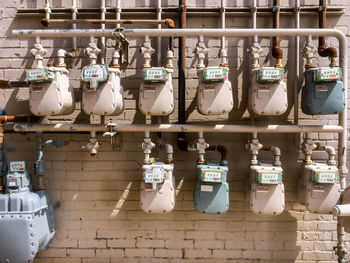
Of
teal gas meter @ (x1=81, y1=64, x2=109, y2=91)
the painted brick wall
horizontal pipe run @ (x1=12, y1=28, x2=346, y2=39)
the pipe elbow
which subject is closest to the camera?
teal gas meter @ (x1=81, y1=64, x2=109, y2=91)

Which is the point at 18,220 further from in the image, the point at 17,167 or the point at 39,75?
the point at 39,75

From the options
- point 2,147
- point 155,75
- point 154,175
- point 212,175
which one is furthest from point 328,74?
point 2,147

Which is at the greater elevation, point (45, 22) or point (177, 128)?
point (45, 22)

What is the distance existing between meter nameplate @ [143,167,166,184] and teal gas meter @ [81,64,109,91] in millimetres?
638

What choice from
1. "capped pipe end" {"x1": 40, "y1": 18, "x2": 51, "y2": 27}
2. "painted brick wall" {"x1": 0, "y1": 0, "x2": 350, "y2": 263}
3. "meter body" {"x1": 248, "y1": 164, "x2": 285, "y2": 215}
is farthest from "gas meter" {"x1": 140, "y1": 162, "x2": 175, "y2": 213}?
"capped pipe end" {"x1": 40, "y1": 18, "x2": 51, "y2": 27}

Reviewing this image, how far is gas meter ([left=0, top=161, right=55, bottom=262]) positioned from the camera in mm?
1723

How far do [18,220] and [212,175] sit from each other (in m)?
1.30

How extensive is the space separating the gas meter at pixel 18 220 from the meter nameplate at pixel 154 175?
794mm

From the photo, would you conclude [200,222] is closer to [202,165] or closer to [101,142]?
[202,165]

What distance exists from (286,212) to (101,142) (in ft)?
5.10

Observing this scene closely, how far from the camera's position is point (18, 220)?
1717 millimetres

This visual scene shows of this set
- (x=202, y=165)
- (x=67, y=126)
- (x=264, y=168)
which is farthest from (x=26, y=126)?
(x=264, y=168)

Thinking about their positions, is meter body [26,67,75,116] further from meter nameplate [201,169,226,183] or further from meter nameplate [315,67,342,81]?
meter nameplate [315,67,342,81]

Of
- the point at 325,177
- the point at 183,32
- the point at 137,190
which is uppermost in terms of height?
the point at 183,32
